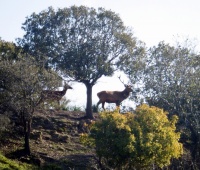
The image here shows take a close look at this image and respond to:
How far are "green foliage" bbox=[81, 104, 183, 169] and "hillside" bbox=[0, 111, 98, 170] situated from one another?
38.6 inches

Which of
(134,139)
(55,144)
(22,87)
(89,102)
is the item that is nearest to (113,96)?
(89,102)

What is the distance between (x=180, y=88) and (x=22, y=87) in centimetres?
779

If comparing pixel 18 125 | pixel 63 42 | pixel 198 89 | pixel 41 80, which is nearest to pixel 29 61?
pixel 41 80

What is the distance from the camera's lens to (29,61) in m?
23.8

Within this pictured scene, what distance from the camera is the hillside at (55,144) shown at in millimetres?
22825

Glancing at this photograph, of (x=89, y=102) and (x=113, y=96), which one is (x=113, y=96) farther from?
(x=89, y=102)

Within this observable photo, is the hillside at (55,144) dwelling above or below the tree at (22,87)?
below

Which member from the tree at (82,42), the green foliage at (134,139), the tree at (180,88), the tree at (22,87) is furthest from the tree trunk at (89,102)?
the green foliage at (134,139)

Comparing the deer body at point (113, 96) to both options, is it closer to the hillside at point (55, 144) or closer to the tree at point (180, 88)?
the hillside at point (55, 144)

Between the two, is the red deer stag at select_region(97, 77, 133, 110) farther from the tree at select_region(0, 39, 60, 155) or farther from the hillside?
the tree at select_region(0, 39, 60, 155)

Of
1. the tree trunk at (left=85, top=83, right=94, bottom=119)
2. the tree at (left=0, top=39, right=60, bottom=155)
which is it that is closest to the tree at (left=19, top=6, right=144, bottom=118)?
the tree trunk at (left=85, top=83, right=94, bottom=119)

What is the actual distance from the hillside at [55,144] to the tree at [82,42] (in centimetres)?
195

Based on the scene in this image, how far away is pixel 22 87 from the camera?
22.7 metres

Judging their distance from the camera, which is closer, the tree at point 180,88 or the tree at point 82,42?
the tree at point 180,88
